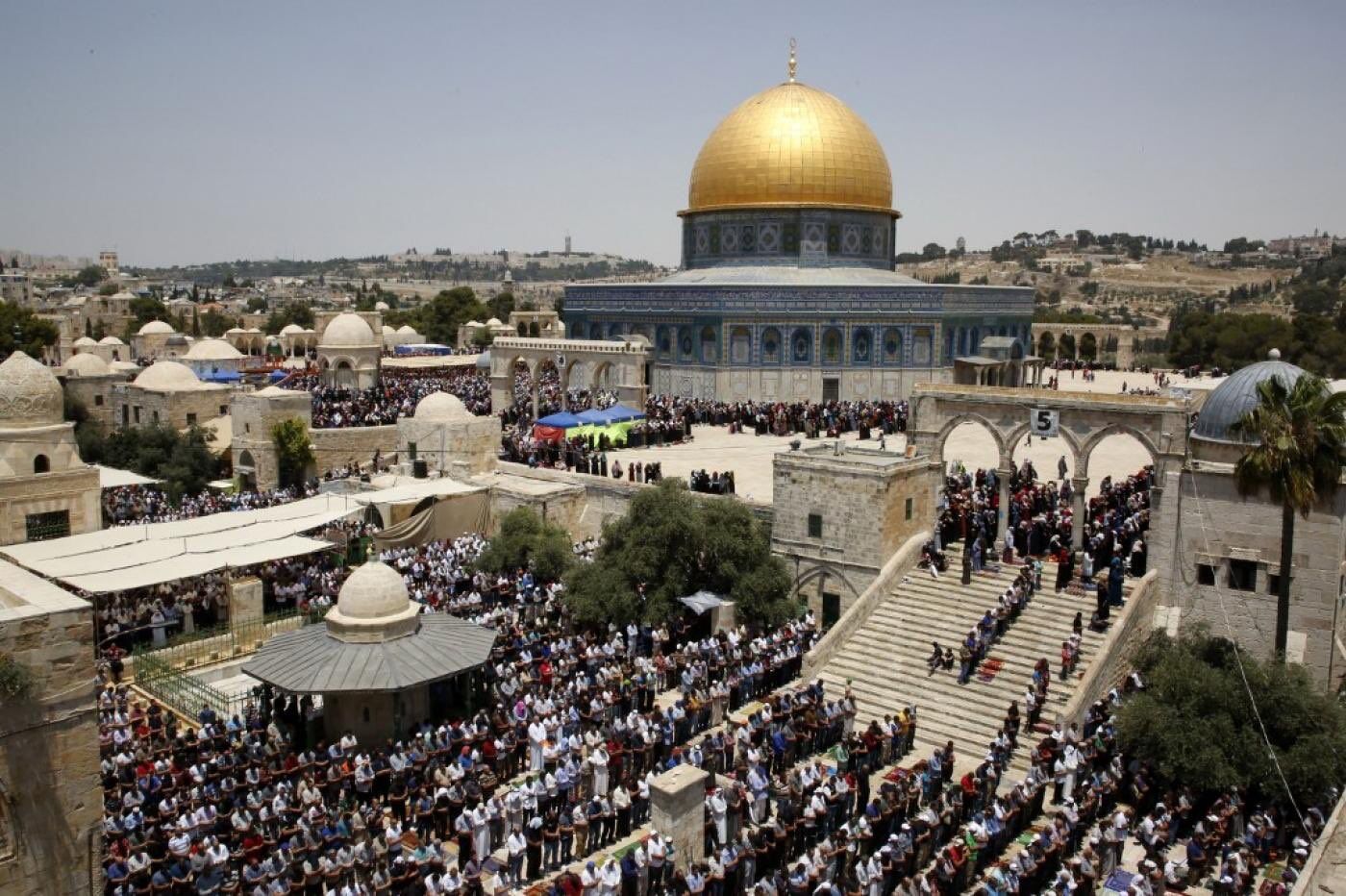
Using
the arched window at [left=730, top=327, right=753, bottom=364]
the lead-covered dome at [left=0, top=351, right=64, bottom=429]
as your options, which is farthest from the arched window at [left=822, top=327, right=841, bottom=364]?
the lead-covered dome at [left=0, top=351, right=64, bottom=429]

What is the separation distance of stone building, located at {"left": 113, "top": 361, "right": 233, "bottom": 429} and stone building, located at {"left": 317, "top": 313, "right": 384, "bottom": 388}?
684 cm

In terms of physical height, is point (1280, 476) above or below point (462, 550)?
above

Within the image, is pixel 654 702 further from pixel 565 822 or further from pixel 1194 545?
pixel 1194 545

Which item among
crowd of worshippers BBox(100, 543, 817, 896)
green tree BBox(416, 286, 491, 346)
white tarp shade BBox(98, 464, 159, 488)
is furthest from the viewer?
green tree BBox(416, 286, 491, 346)

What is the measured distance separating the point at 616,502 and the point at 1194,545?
1101 cm

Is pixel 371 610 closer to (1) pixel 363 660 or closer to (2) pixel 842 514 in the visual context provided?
(1) pixel 363 660

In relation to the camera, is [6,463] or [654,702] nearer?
[654,702]

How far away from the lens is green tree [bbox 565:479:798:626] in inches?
686

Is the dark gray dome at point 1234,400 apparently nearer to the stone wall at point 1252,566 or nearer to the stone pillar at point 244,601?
the stone wall at point 1252,566

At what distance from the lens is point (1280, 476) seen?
1346 cm

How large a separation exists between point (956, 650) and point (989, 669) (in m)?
0.69

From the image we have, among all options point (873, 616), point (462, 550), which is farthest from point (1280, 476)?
point (462, 550)

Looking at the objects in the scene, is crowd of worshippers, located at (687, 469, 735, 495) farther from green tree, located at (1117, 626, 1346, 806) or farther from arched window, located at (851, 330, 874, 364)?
arched window, located at (851, 330, 874, 364)

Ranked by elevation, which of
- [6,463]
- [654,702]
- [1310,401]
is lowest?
[654,702]
